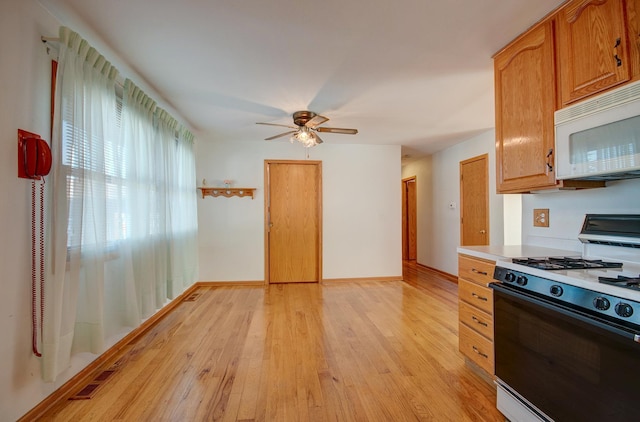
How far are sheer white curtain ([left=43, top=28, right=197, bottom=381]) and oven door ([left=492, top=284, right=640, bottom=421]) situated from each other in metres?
2.53

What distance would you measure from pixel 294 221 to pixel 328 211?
608 millimetres

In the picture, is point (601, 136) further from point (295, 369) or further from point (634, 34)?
point (295, 369)

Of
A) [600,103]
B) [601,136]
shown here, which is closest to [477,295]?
[601,136]

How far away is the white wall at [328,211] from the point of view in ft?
14.3

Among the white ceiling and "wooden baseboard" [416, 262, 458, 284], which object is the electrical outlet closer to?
the white ceiling

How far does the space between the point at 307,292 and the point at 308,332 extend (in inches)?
54.1

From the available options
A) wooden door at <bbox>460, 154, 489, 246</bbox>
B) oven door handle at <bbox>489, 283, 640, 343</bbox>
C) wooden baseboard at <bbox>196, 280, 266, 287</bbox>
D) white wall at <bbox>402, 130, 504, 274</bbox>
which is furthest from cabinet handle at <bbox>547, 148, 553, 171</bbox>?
wooden baseboard at <bbox>196, 280, 266, 287</bbox>

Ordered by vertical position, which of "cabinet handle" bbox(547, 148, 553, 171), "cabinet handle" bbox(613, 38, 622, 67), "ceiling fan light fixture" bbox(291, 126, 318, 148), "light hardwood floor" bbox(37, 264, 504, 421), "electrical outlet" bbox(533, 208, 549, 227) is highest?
"ceiling fan light fixture" bbox(291, 126, 318, 148)

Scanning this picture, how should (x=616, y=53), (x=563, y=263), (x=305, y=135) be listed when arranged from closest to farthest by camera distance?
(x=616, y=53) < (x=563, y=263) < (x=305, y=135)

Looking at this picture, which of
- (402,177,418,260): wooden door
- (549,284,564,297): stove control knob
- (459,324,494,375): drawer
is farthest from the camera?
(402,177,418,260): wooden door

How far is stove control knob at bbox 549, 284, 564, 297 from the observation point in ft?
3.89

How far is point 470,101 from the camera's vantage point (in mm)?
2842

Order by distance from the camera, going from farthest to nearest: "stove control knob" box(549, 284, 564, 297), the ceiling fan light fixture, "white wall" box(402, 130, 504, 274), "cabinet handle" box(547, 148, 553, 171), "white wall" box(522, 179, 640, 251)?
1. "white wall" box(402, 130, 504, 274)
2. the ceiling fan light fixture
3. "cabinet handle" box(547, 148, 553, 171)
4. "white wall" box(522, 179, 640, 251)
5. "stove control knob" box(549, 284, 564, 297)

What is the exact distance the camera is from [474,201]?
13.9 ft
